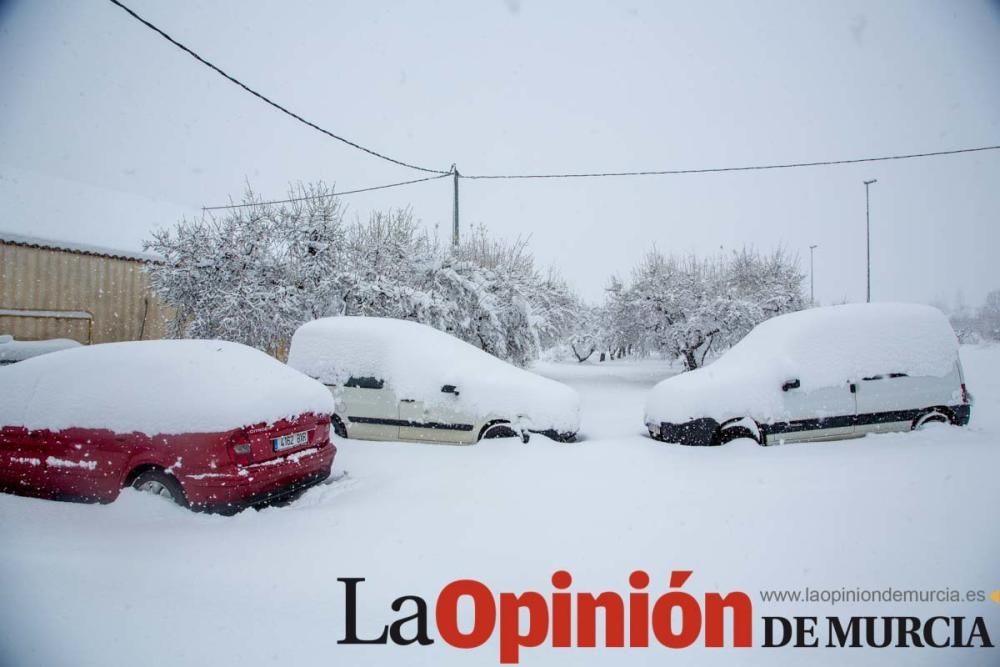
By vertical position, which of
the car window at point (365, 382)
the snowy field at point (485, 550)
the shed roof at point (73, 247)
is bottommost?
the snowy field at point (485, 550)

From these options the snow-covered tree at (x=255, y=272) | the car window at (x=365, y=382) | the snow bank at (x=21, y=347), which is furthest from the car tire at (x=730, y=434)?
the snow bank at (x=21, y=347)

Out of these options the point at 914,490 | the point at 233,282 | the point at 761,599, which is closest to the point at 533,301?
the point at 233,282

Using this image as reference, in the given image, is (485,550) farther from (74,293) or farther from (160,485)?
(74,293)

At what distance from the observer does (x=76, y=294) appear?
41.2 ft

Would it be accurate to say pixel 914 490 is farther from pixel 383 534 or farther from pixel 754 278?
pixel 754 278

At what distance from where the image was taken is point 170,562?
2914 mm

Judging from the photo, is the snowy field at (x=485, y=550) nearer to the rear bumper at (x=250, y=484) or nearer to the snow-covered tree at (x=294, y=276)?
the rear bumper at (x=250, y=484)

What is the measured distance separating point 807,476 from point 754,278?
16483 millimetres

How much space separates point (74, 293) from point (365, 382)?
12.4m

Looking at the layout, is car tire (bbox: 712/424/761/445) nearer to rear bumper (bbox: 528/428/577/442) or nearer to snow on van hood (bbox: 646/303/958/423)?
snow on van hood (bbox: 646/303/958/423)

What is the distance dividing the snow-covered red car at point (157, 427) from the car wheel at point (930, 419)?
6.80 meters

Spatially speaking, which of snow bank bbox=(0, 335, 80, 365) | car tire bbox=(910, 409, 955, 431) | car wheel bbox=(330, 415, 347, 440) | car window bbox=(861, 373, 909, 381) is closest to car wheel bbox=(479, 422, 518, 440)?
car wheel bbox=(330, 415, 347, 440)

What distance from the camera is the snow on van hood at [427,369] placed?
17.9 ft

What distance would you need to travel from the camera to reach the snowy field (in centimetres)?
229
